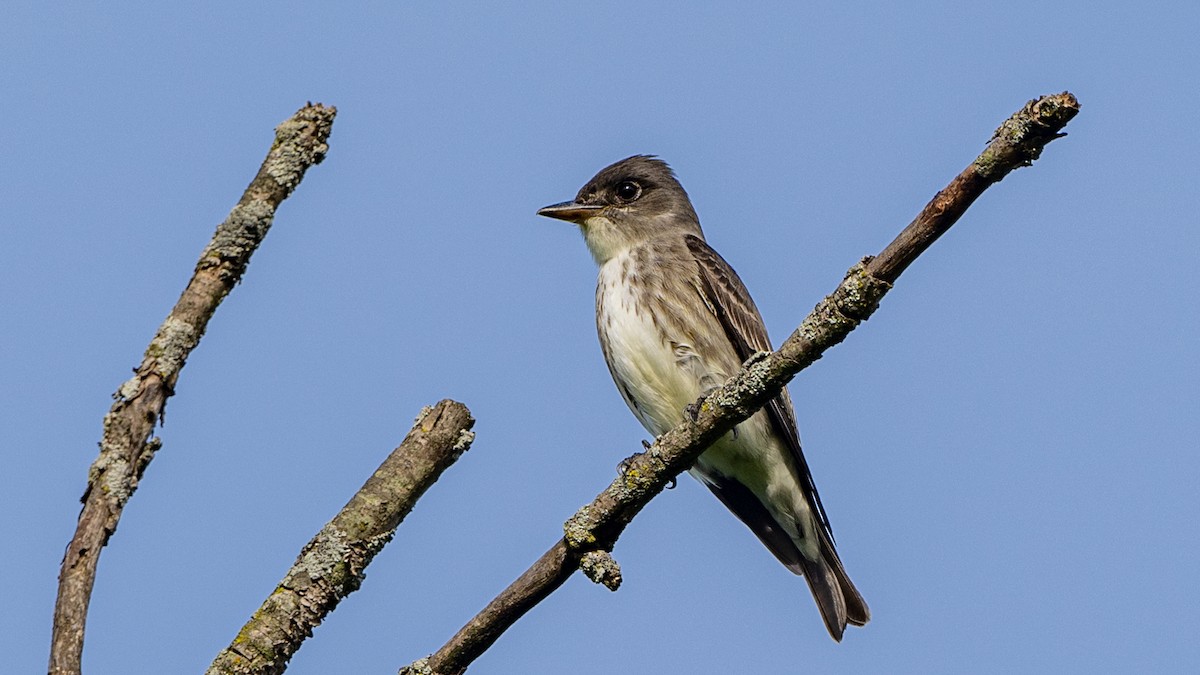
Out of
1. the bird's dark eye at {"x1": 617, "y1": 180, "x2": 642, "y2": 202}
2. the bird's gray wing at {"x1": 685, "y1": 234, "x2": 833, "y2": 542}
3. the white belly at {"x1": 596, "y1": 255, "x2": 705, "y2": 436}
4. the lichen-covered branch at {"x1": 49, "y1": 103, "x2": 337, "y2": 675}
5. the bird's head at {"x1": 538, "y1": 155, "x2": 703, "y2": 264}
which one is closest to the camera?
the lichen-covered branch at {"x1": 49, "y1": 103, "x2": 337, "y2": 675}

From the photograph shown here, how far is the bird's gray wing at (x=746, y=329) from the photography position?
8453 mm

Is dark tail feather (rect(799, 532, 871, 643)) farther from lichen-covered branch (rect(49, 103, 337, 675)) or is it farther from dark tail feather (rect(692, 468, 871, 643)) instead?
lichen-covered branch (rect(49, 103, 337, 675))

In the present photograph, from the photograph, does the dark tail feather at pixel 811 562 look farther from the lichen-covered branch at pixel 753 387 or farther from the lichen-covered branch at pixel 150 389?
the lichen-covered branch at pixel 150 389

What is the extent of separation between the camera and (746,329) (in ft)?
28.3

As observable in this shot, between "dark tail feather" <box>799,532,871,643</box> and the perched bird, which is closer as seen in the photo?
the perched bird

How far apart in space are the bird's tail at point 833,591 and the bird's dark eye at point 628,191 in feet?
9.22

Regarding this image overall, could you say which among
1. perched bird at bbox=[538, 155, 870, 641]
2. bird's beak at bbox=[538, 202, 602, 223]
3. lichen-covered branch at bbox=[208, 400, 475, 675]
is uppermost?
bird's beak at bbox=[538, 202, 602, 223]

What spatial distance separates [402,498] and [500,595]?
20.1 inches

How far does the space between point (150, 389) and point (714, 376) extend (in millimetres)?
5346

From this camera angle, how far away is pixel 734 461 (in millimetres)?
8617

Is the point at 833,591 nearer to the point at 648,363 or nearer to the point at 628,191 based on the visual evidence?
the point at 648,363

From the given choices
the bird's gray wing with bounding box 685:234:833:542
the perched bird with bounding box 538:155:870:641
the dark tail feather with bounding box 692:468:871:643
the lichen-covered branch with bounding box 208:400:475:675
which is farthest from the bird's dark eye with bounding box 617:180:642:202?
the lichen-covered branch with bounding box 208:400:475:675

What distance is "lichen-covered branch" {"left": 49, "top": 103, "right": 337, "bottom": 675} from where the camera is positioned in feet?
9.56

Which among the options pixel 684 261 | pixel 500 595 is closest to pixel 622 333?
pixel 684 261
